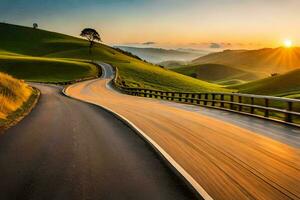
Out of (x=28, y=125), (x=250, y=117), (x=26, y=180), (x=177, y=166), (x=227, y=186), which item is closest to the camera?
(x=227, y=186)

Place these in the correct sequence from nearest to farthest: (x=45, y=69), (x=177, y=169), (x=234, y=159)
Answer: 1. (x=177, y=169)
2. (x=234, y=159)
3. (x=45, y=69)

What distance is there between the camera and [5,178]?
28.9ft

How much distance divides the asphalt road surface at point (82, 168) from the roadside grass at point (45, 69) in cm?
9490

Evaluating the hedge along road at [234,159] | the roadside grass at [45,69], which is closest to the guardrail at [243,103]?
the hedge along road at [234,159]

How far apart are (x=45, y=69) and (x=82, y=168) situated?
113702mm

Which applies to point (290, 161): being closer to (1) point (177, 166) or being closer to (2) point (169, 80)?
(1) point (177, 166)

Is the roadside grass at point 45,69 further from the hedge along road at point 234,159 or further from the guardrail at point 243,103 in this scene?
the hedge along road at point 234,159

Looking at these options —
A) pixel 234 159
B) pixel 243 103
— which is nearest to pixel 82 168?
pixel 234 159

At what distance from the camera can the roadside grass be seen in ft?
366

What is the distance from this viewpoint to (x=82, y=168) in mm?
9672

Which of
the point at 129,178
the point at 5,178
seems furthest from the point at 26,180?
the point at 129,178

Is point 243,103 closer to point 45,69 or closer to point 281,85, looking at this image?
point 45,69

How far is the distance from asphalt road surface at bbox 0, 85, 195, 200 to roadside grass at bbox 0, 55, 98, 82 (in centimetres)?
9490

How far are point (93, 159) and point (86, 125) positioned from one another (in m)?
8.09
